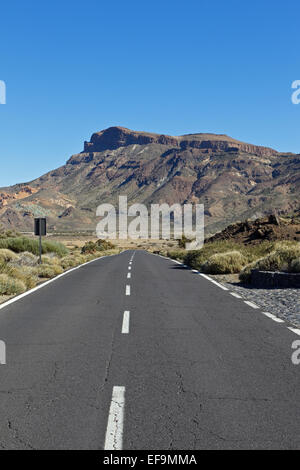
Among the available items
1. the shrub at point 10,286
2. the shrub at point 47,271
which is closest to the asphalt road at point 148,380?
the shrub at point 10,286

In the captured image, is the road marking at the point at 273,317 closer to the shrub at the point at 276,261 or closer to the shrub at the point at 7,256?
the shrub at the point at 276,261

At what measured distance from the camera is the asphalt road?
3.82 m

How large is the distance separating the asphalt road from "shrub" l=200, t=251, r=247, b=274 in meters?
10.3

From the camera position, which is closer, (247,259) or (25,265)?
(247,259)

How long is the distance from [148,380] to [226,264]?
15583 mm

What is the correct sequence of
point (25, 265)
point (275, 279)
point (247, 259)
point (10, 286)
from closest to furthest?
1. point (10, 286)
2. point (275, 279)
3. point (247, 259)
4. point (25, 265)

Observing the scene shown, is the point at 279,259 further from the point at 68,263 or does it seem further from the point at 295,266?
the point at 68,263

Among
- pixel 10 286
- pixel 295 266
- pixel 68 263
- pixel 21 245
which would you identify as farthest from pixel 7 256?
pixel 295 266

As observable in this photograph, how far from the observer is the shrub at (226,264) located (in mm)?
20266

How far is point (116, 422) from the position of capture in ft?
13.3

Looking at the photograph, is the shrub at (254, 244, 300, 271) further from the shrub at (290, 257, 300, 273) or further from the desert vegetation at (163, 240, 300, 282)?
the shrub at (290, 257, 300, 273)
